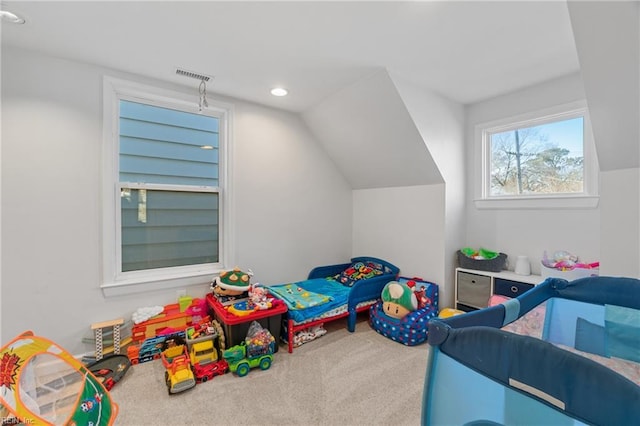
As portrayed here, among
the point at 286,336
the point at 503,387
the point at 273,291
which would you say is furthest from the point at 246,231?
the point at 503,387

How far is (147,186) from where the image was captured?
8.38 ft

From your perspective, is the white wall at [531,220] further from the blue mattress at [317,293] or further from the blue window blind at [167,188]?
the blue window blind at [167,188]

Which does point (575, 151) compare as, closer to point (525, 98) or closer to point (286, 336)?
point (525, 98)

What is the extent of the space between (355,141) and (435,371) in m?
2.62

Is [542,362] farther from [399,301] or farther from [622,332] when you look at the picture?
[399,301]

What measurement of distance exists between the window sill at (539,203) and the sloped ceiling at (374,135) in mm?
626

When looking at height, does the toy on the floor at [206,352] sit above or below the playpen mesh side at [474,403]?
below

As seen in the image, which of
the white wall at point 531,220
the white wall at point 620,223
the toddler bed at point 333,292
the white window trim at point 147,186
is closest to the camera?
the white wall at point 620,223

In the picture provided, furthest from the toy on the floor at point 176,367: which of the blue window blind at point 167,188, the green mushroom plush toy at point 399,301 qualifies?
the green mushroom plush toy at point 399,301

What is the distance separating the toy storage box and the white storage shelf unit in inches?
73.1

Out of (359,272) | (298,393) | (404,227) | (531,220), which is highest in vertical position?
(531,220)

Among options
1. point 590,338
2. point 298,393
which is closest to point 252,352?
point 298,393

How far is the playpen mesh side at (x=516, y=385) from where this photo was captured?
23.6 inches

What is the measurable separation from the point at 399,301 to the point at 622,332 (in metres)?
Result: 1.49
